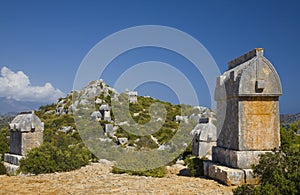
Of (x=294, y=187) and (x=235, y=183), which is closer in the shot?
(x=294, y=187)

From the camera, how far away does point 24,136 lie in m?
11.6

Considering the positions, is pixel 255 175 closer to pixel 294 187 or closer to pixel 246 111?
pixel 246 111

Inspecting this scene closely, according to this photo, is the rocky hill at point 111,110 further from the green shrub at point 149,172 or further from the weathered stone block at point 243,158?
the weathered stone block at point 243,158

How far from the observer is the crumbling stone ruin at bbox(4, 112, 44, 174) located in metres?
11.6

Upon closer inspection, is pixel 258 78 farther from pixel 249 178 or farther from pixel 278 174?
pixel 278 174

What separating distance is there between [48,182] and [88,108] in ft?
121

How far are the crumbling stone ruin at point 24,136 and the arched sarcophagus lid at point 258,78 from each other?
7.55 metres

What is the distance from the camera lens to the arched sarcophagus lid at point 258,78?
771cm

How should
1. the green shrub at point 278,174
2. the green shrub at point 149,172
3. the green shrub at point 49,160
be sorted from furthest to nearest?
the green shrub at point 49,160 → the green shrub at point 149,172 → the green shrub at point 278,174

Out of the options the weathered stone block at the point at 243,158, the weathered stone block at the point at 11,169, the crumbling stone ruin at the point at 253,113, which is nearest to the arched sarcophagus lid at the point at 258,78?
the crumbling stone ruin at the point at 253,113

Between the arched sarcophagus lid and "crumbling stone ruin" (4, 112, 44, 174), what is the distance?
24.8 ft

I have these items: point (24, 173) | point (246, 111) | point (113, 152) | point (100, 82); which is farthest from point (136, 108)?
point (246, 111)

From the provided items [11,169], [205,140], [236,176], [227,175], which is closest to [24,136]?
[11,169]

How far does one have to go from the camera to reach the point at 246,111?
7.79 metres
